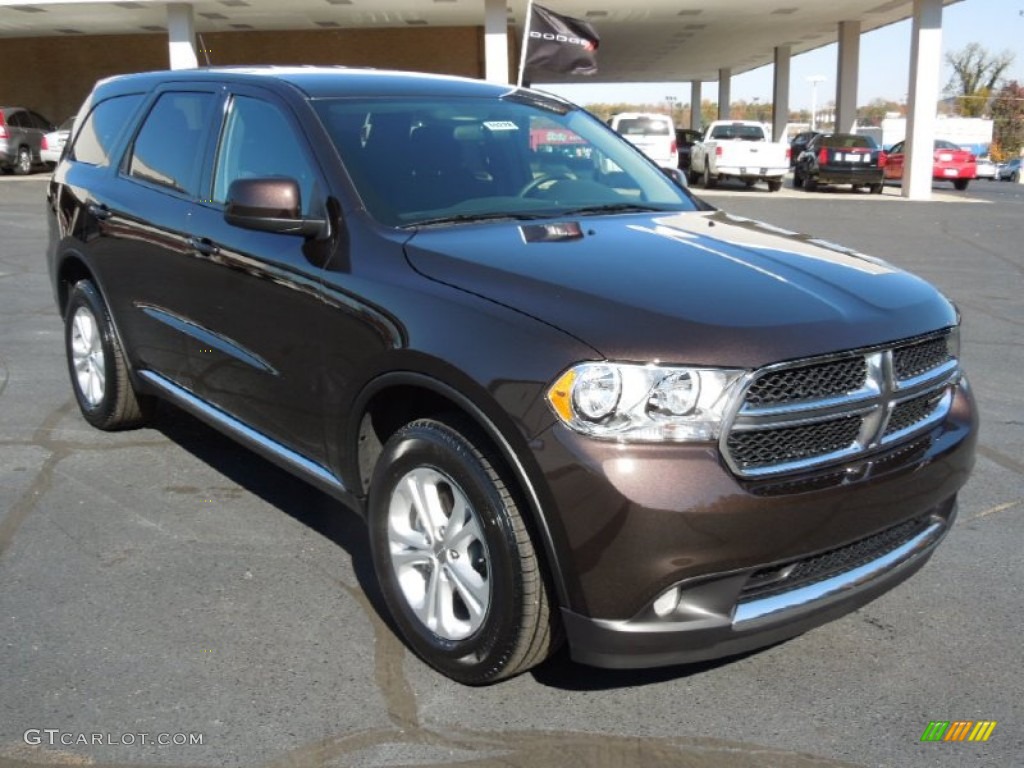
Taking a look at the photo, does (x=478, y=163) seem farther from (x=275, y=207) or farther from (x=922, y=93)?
(x=922, y=93)

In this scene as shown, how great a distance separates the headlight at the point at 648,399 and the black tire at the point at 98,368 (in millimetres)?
Result: 3294

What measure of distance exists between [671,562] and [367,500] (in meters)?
1.19

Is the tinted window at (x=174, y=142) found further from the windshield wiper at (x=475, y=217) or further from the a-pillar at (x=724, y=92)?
the a-pillar at (x=724, y=92)

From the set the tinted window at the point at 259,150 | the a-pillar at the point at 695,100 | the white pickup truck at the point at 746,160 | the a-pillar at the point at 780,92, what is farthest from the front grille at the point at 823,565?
the a-pillar at the point at 695,100

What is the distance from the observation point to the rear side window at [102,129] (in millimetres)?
5254

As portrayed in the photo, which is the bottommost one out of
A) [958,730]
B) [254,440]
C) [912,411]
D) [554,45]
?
[958,730]

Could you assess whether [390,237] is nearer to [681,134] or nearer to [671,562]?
[671,562]

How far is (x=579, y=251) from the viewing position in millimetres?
3236

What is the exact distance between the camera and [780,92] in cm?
4100

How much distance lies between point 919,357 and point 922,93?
77.1 ft

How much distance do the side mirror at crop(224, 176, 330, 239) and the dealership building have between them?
871 inches

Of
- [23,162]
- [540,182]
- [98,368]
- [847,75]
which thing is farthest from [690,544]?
[847,75]

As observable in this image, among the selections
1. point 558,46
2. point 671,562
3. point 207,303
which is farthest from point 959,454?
point 558,46

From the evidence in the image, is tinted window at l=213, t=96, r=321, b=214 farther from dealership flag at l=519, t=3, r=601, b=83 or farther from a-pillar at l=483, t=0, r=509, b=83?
a-pillar at l=483, t=0, r=509, b=83
